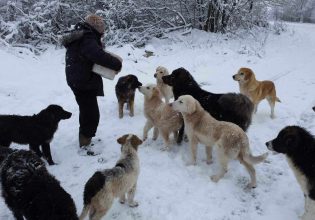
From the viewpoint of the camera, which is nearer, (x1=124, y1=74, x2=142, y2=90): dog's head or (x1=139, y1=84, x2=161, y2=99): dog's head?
(x1=139, y1=84, x2=161, y2=99): dog's head

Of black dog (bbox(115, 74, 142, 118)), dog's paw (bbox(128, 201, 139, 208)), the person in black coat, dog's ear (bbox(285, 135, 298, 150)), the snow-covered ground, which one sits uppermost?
the person in black coat

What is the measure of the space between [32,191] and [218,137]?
9.49ft

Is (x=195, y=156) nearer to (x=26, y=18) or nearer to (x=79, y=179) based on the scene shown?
(x=79, y=179)

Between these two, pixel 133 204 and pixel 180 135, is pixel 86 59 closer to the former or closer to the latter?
pixel 180 135

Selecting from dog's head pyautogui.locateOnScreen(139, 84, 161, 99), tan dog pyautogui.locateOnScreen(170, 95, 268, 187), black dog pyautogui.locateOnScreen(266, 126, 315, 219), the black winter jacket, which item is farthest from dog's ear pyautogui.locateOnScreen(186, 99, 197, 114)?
black dog pyautogui.locateOnScreen(266, 126, 315, 219)

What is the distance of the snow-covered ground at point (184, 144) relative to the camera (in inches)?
193

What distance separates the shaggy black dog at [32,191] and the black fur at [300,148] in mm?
2939

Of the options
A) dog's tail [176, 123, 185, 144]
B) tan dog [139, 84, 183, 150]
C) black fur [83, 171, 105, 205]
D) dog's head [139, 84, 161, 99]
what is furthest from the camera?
dog's head [139, 84, 161, 99]

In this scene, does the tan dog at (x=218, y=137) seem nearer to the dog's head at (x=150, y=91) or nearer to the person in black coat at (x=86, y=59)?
the dog's head at (x=150, y=91)

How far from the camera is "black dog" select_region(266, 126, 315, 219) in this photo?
4.41 meters

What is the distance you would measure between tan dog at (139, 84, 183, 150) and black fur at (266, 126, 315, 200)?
A: 2076mm

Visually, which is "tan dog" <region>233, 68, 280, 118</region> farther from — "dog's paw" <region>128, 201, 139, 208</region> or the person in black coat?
"dog's paw" <region>128, 201, 139, 208</region>

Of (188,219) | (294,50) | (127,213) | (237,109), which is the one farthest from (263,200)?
(294,50)

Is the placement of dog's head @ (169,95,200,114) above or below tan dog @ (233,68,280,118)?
above
